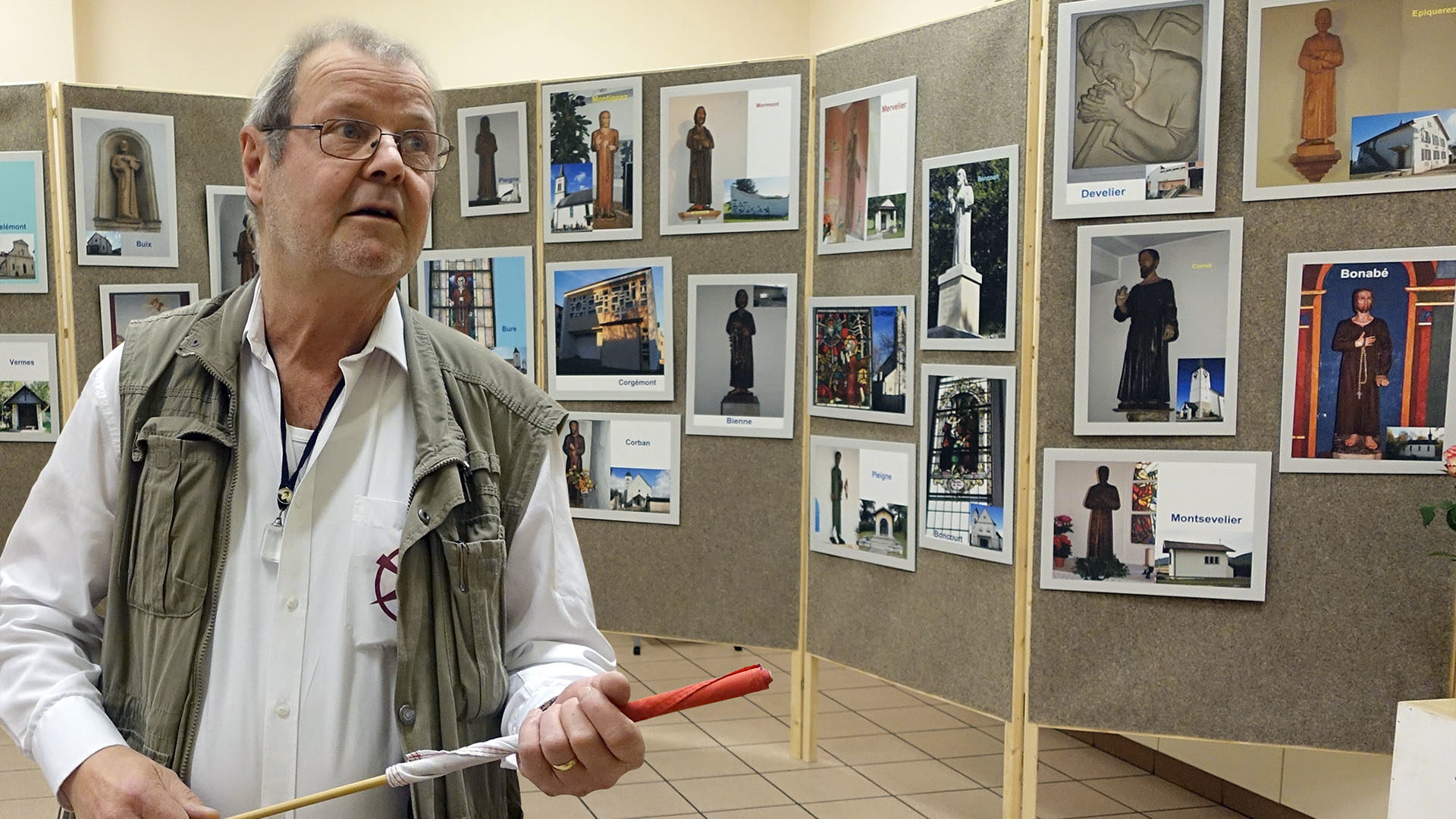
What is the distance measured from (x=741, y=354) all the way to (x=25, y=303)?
8.12 ft

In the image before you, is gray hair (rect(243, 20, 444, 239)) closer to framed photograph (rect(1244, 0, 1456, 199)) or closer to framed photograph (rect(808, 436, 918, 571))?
framed photograph (rect(1244, 0, 1456, 199))

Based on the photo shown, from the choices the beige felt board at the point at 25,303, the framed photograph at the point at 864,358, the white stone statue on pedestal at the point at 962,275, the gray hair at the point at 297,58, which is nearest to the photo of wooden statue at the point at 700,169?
the framed photograph at the point at 864,358

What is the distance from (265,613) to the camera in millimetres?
1306

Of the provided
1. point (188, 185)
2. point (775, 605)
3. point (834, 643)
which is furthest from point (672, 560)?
point (188, 185)

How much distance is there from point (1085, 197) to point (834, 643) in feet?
5.12

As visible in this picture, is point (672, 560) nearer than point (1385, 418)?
No

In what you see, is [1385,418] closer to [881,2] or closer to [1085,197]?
[1085,197]

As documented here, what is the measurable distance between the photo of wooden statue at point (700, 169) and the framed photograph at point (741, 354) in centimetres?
22

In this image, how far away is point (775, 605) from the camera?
387 cm

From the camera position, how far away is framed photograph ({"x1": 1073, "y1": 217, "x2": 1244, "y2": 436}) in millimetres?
2854

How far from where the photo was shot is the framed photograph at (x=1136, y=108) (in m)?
2.81

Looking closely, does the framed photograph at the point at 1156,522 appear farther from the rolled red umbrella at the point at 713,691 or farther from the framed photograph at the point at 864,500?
the rolled red umbrella at the point at 713,691

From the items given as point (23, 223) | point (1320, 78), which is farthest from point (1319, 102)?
point (23, 223)

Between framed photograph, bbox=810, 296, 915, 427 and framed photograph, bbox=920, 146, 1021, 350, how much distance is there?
10 centimetres
